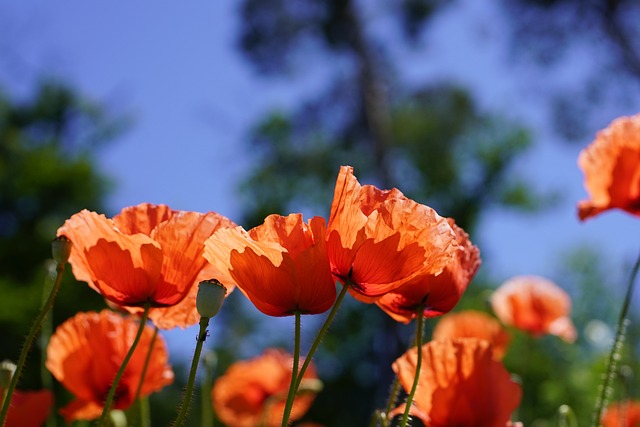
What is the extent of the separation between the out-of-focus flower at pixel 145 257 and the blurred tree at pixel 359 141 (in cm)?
806

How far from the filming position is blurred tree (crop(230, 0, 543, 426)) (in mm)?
10586

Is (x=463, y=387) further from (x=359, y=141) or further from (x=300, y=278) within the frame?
(x=359, y=141)

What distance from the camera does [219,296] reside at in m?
0.57

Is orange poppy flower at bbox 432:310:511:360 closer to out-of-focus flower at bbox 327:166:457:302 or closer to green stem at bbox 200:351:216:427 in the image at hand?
green stem at bbox 200:351:216:427

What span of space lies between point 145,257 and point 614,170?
54cm

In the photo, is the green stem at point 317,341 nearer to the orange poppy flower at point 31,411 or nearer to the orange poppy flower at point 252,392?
the orange poppy flower at point 31,411

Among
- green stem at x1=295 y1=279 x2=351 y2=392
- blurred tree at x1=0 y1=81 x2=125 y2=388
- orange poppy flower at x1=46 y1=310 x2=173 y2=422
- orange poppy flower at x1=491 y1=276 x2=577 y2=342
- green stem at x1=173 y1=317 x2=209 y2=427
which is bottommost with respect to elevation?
green stem at x1=173 y1=317 x2=209 y2=427

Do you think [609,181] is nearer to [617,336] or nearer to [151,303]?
[617,336]

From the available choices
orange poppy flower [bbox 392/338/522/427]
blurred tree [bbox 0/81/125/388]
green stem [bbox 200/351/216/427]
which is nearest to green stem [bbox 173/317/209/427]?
orange poppy flower [bbox 392/338/522/427]

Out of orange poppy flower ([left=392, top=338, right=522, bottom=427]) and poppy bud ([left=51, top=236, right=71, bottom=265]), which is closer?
poppy bud ([left=51, top=236, right=71, bottom=265])

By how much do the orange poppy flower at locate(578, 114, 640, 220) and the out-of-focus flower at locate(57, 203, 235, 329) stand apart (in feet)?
1.52

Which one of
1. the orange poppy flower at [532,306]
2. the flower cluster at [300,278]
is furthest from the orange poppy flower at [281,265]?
the orange poppy flower at [532,306]

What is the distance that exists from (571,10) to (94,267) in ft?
Answer: 32.5

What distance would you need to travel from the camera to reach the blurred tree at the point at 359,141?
10.6 m
